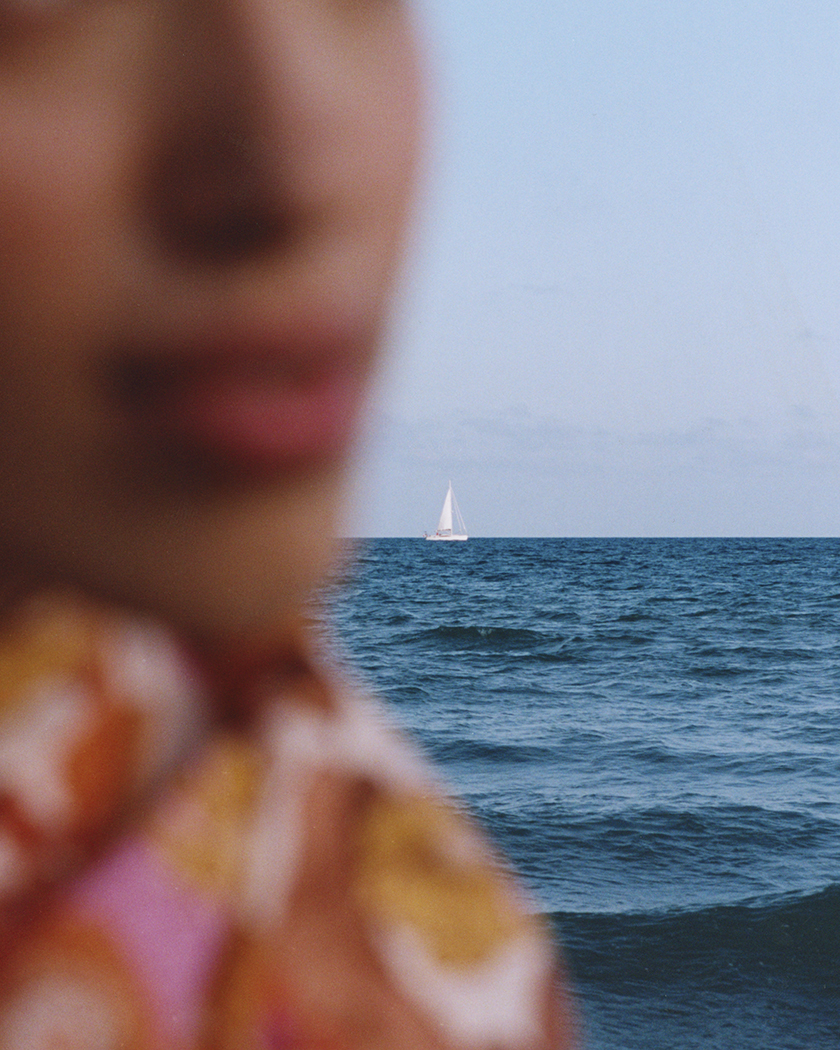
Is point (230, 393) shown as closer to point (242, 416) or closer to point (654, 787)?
point (242, 416)

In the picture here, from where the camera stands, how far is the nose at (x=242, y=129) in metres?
0.28

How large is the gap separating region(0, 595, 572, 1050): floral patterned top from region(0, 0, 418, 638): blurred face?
33mm

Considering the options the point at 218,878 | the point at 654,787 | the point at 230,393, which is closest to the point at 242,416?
the point at 230,393

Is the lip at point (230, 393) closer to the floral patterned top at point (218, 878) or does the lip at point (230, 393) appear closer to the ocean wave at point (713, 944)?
the floral patterned top at point (218, 878)

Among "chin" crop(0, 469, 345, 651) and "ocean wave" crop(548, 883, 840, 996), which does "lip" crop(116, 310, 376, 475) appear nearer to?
"chin" crop(0, 469, 345, 651)

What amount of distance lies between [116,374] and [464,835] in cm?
16

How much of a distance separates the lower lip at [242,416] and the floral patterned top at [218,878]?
5 centimetres

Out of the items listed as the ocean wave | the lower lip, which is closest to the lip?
the lower lip

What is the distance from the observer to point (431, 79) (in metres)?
0.33

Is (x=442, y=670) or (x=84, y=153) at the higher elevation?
(x=84, y=153)

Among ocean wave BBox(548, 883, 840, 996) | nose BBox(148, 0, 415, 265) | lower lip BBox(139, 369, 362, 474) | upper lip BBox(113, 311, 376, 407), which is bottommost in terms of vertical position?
ocean wave BBox(548, 883, 840, 996)

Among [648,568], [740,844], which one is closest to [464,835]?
[740,844]

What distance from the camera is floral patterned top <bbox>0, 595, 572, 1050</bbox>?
27 centimetres

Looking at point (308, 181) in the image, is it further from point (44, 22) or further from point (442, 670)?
point (442, 670)
